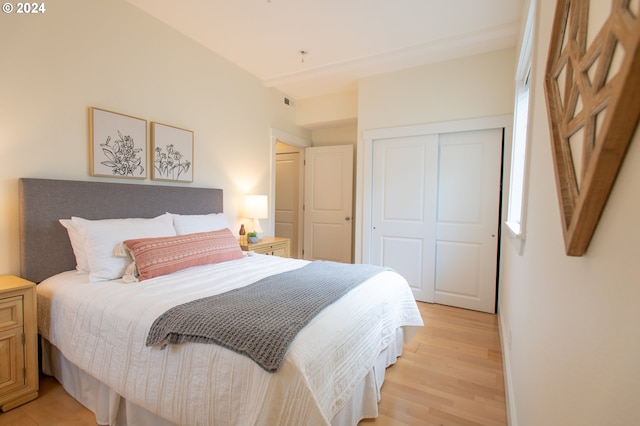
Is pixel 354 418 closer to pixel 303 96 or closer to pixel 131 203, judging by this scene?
pixel 131 203

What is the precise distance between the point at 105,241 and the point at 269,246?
1.74 m

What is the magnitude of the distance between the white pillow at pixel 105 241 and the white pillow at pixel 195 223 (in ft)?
1.19

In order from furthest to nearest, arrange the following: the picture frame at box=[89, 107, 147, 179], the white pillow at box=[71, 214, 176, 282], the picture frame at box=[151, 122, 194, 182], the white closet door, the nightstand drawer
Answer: the white closet door → the picture frame at box=[151, 122, 194, 182] → the picture frame at box=[89, 107, 147, 179] → the white pillow at box=[71, 214, 176, 282] → the nightstand drawer

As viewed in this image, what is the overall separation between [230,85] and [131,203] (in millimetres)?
1841

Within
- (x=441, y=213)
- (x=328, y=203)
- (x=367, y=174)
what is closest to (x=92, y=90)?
(x=367, y=174)

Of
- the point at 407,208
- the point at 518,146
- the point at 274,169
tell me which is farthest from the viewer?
the point at 274,169

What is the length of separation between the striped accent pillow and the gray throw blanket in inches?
26.4

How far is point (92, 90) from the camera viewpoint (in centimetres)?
234


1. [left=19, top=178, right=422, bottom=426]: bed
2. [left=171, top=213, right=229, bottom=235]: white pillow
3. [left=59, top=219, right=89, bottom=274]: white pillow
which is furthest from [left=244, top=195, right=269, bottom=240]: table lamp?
[left=59, top=219, right=89, bottom=274]: white pillow

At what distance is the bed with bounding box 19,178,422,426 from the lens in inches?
44.7

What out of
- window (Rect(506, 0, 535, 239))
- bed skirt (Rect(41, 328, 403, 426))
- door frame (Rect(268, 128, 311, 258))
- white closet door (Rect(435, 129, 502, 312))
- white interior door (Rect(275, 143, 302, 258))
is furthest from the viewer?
white interior door (Rect(275, 143, 302, 258))

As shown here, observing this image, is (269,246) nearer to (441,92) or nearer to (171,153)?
(171,153)

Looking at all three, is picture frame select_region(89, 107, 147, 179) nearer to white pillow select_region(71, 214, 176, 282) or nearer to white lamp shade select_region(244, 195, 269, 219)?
white pillow select_region(71, 214, 176, 282)

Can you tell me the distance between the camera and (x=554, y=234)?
2.98 ft
